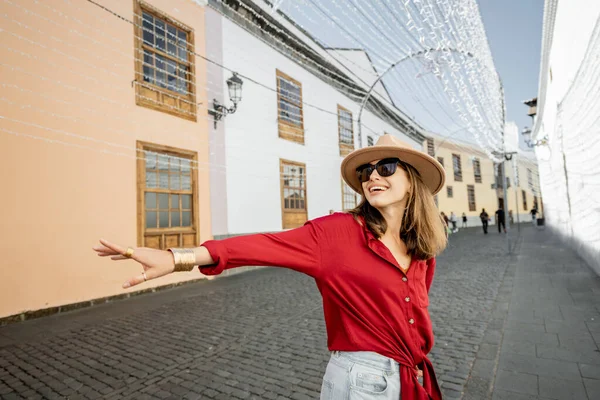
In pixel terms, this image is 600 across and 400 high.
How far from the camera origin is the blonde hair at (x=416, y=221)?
5.11 feet

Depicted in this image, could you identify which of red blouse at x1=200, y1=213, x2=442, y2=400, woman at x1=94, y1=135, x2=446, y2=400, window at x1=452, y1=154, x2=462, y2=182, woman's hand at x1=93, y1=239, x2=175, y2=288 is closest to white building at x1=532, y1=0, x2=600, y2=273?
woman at x1=94, y1=135, x2=446, y2=400

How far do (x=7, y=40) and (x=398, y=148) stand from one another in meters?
7.25

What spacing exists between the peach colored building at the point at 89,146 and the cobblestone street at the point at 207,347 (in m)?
0.89

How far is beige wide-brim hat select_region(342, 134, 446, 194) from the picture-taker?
1587mm

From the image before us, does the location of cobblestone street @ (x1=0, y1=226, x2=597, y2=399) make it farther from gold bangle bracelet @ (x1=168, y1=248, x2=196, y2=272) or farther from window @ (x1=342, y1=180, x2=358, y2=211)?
window @ (x1=342, y1=180, x2=358, y2=211)

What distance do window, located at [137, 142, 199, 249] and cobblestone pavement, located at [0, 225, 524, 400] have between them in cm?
156

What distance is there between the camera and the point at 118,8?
7.37 m

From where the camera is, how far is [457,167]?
30.4 m

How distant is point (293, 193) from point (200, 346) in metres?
8.79

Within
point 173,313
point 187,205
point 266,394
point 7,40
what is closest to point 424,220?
point 266,394

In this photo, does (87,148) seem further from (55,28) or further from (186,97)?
(186,97)

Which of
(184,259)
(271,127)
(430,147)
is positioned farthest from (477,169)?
(184,259)

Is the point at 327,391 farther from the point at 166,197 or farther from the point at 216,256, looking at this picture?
the point at 166,197

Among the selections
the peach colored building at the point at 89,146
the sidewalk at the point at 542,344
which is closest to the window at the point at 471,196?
the sidewalk at the point at 542,344
